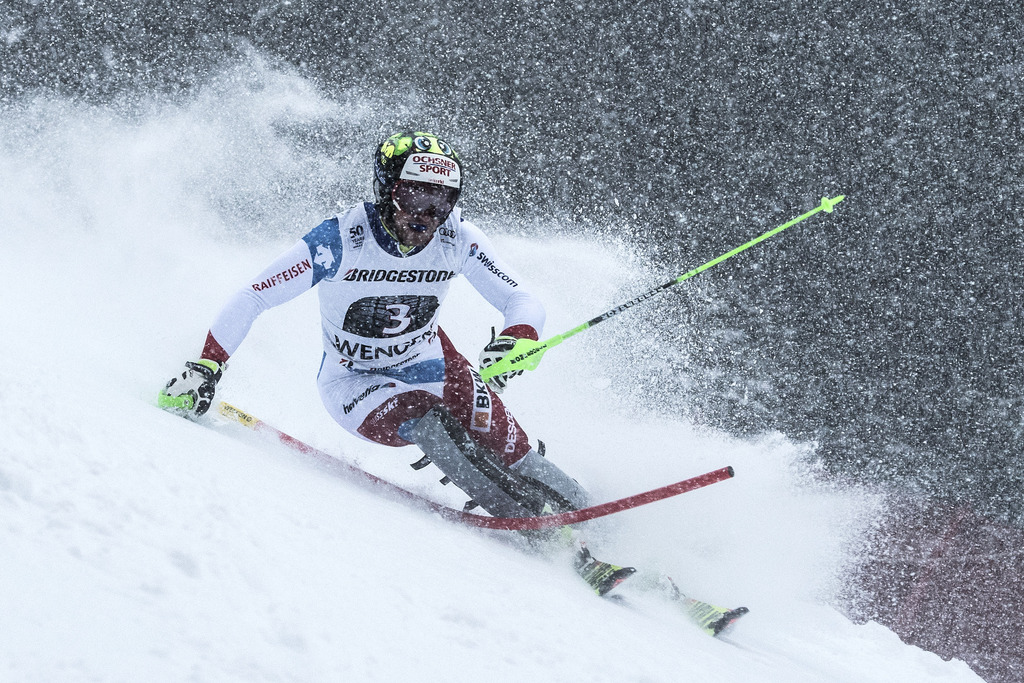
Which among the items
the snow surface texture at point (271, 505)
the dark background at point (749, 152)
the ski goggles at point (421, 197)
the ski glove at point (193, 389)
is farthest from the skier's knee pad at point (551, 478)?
the dark background at point (749, 152)

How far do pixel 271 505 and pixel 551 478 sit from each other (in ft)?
4.86

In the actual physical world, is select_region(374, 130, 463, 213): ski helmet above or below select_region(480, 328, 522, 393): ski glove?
above

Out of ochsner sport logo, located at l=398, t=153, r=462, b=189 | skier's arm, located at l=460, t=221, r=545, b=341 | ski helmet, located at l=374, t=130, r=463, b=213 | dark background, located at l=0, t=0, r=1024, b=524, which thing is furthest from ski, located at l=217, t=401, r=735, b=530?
dark background, located at l=0, t=0, r=1024, b=524

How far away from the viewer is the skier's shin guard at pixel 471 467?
2.97 meters

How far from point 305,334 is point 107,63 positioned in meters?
6.94

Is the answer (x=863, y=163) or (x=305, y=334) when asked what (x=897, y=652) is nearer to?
(x=305, y=334)

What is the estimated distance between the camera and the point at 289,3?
11.4 meters

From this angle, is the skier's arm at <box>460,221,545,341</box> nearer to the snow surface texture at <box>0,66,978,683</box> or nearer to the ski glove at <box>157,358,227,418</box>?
the snow surface texture at <box>0,66,978,683</box>

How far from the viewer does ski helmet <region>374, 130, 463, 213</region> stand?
2.87 m

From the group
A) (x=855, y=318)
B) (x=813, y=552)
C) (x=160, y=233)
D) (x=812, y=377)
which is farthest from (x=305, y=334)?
(x=855, y=318)

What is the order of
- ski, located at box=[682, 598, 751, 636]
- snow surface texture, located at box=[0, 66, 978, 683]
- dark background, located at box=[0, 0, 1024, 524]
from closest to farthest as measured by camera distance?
snow surface texture, located at box=[0, 66, 978, 683]
ski, located at box=[682, 598, 751, 636]
dark background, located at box=[0, 0, 1024, 524]

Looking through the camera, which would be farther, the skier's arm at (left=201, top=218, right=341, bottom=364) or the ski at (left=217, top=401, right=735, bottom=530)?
the skier's arm at (left=201, top=218, right=341, bottom=364)

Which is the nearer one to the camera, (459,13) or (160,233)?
(160,233)

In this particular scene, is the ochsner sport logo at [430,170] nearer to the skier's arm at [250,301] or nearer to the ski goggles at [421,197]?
the ski goggles at [421,197]
